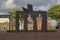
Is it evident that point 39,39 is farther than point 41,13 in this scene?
No

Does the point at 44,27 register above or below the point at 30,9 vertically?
below

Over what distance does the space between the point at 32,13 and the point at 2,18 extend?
69.8 m

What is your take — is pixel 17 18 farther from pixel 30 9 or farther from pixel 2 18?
pixel 2 18

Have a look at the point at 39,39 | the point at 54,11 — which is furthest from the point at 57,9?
the point at 39,39

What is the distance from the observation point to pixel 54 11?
223ft

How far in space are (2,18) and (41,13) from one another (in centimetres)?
6978

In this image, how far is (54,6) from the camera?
7231 cm

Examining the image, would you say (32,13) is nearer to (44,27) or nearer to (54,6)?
(44,27)

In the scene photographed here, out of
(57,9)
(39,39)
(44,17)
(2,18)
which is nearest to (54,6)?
(57,9)

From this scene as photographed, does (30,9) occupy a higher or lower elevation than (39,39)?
higher

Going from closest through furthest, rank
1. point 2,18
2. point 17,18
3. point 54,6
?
point 17,18
point 54,6
point 2,18

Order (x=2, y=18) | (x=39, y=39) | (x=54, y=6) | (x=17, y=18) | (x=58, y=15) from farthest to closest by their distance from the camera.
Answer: (x=2, y=18) → (x=54, y=6) → (x=58, y=15) → (x=17, y=18) → (x=39, y=39)

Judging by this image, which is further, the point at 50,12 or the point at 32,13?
the point at 50,12

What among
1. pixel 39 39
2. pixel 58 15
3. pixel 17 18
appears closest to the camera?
pixel 39 39
